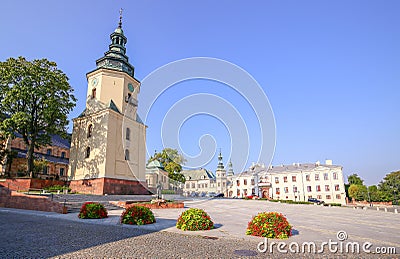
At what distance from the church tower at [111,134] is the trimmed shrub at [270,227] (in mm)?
23968

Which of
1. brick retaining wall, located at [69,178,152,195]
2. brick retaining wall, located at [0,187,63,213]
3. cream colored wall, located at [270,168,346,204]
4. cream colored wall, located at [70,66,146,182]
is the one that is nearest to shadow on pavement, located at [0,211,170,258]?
brick retaining wall, located at [0,187,63,213]

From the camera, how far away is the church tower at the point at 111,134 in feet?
99.1

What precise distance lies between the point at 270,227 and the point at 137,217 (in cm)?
663

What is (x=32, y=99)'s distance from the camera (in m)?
28.1

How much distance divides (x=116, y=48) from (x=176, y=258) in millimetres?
36669

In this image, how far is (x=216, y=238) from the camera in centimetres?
854

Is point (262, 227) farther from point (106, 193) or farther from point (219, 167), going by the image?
point (219, 167)

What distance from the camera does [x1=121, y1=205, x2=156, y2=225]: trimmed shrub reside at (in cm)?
1170

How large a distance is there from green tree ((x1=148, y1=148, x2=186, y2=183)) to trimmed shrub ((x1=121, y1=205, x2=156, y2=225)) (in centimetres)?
3926

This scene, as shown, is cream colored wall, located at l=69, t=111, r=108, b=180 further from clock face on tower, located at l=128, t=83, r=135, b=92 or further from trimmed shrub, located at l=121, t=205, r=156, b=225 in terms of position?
trimmed shrub, located at l=121, t=205, r=156, b=225

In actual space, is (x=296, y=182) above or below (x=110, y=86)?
below

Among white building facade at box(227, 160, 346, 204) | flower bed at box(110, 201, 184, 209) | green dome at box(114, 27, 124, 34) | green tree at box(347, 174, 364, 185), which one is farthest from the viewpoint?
green tree at box(347, 174, 364, 185)

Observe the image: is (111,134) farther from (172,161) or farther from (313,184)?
(313,184)

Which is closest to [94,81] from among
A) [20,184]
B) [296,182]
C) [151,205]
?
[20,184]
